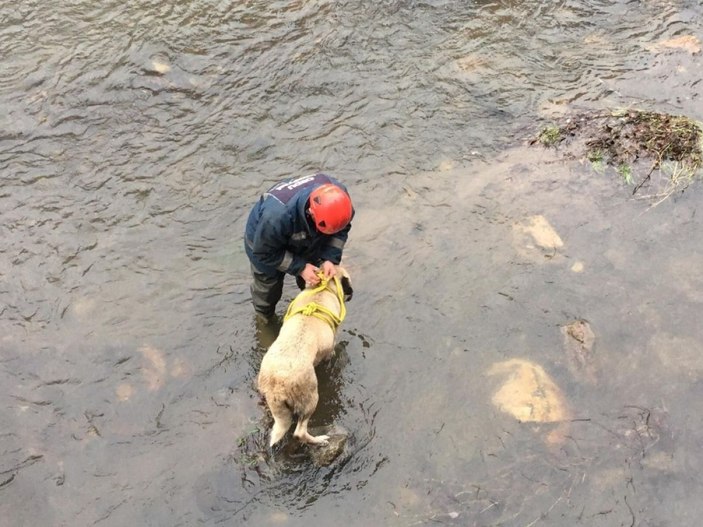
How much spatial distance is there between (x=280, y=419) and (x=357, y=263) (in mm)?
2491

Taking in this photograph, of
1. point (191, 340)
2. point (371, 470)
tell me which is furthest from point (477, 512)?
point (191, 340)

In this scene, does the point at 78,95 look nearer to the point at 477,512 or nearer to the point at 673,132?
the point at 477,512

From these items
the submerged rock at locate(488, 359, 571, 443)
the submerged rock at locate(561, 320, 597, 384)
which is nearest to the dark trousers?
the submerged rock at locate(488, 359, 571, 443)

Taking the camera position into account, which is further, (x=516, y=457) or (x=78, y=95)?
(x=78, y=95)

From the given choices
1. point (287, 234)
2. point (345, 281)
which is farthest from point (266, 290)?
point (287, 234)

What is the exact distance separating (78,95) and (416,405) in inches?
267

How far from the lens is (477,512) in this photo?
5.03 meters

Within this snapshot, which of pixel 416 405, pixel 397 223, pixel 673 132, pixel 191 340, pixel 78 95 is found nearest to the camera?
pixel 416 405

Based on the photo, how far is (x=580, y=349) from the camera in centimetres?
604

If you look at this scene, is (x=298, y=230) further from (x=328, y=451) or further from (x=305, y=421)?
(x=328, y=451)

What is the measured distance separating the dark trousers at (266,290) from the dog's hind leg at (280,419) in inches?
54.7

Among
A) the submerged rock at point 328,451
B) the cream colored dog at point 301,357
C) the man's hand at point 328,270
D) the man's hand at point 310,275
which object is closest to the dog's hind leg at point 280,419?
the cream colored dog at point 301,357

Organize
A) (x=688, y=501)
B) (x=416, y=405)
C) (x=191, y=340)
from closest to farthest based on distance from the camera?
1. (x=688, y=501)
2. (x=416, y=405)
3. (x=191, y=340)

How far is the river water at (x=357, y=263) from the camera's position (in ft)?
17.2
